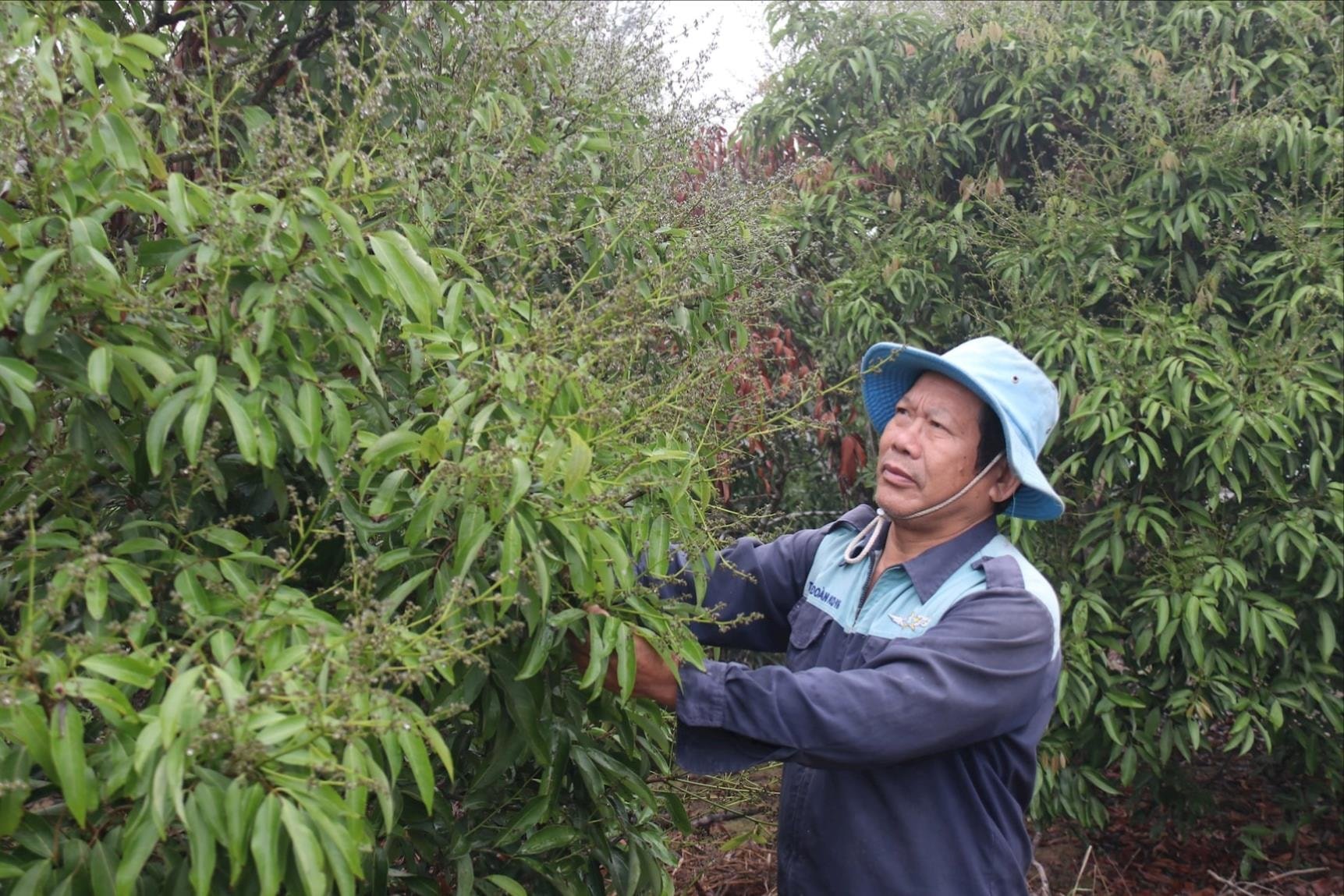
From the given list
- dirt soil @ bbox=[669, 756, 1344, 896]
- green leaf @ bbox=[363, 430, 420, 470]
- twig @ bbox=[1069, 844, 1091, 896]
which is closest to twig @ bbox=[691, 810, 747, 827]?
dirt soil @ bbox=[669, 756, 1344, 896]

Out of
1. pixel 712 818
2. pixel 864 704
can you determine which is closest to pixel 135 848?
pixel 864 704

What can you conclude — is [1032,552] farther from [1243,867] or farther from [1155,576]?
[1243,867]

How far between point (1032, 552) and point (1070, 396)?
0.52 metres

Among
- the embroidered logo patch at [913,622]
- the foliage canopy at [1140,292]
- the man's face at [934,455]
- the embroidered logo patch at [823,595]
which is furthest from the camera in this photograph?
the foliage canopy at [1140,292]

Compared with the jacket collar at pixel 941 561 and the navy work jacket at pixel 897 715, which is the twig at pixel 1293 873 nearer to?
the navy work jacket at pixel 897 715

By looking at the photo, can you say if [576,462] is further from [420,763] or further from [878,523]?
[878,523]

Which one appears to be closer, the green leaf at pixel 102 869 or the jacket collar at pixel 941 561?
the green leaf at pixel 102 869

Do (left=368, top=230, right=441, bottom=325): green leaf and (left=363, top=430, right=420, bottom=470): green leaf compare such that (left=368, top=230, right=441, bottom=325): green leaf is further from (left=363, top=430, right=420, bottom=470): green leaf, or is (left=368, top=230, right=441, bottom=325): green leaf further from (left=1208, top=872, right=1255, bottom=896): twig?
(left=1208, top=872, right=1255, bottom=896): twig

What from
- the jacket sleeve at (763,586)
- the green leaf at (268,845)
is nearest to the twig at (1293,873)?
the jacket sleeve at (763,586)

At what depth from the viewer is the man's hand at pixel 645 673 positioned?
5.84 ft

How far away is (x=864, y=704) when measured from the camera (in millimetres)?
1893

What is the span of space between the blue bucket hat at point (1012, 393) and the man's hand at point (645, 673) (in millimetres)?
654

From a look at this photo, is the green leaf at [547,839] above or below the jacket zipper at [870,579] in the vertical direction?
below

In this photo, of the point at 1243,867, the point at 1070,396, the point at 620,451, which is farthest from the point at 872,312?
the point at 620,451
